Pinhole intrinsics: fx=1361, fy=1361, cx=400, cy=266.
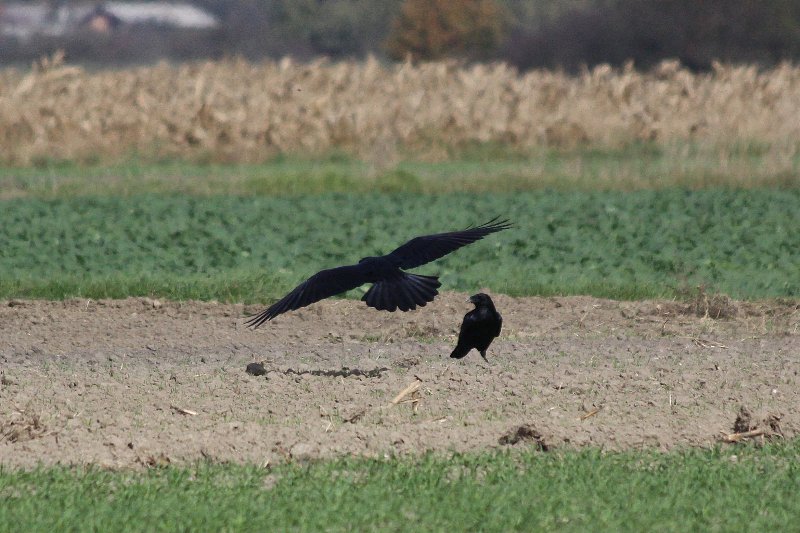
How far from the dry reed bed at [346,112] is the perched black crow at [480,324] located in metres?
17.4

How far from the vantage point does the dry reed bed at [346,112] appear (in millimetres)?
27094

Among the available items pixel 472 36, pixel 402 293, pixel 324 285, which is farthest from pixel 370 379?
pixel 472 36

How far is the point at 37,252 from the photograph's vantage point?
45.2 ft

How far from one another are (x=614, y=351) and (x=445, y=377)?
1.84 m

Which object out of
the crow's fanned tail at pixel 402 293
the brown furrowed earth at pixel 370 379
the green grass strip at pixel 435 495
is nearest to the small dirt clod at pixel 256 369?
the brown furrowed earth at pixel 370 379

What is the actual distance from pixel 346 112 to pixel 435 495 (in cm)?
2241

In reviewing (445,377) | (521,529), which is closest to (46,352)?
(445,377)

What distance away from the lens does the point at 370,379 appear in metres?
8.26

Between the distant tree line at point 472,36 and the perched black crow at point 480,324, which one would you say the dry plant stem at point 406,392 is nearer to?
the perched black crow at point 480,324

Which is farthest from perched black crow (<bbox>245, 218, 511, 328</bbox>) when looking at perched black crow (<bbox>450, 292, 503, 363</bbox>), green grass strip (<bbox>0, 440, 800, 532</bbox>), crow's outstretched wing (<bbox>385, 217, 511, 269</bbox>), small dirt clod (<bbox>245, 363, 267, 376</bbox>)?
small dirt clod (<bbox>245, 363, 267, 376</bbox>)

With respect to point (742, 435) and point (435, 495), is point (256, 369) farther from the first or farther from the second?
point (742, 435)

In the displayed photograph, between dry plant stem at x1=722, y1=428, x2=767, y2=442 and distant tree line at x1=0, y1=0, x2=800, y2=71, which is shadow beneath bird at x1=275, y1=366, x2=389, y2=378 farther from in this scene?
distant tree line at x1=0, y1=0, x2=800, y2=71

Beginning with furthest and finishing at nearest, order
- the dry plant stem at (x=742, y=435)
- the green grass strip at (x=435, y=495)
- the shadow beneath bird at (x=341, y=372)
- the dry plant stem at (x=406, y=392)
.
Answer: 1. the shadow beneath bird at (x=341, y=372)
2. the dry plant stem at (x=406, y=392)
3. the dry plant stem at (x=742, y=435)
4. the green grass strip at (x=435, y=495)

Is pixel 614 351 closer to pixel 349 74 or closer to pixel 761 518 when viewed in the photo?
pixel 761 518
